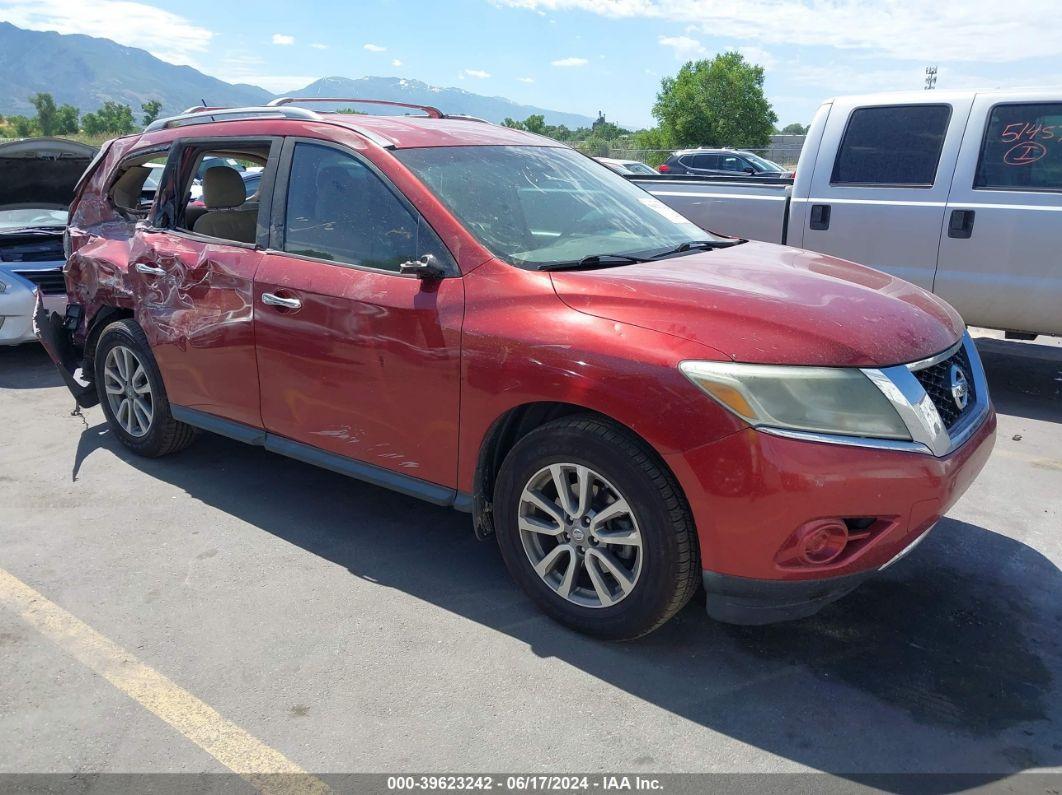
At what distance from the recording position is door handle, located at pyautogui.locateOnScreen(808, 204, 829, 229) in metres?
6.43

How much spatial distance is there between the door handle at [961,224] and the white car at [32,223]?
22.4 ft

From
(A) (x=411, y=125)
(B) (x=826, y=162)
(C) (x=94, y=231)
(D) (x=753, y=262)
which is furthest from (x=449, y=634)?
(B) (x=826, y=162)

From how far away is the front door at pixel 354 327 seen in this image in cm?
331

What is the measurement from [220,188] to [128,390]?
128cm

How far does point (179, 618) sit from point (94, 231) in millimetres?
2840

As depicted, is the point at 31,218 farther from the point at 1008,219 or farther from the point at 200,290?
the point at 1008,219

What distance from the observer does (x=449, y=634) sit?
319cm

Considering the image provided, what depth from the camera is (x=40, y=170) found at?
7887 millimetres

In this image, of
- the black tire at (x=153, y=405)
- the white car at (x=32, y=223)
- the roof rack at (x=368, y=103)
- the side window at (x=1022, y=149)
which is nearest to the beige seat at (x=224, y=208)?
the roof rack at (x=368, y=103)

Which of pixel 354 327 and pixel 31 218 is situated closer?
pixel 354 327

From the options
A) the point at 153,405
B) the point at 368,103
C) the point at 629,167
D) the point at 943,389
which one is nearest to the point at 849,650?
the point at 943,389

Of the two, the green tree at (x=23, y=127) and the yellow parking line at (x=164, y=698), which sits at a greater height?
the green tree at (x=23, y=127)

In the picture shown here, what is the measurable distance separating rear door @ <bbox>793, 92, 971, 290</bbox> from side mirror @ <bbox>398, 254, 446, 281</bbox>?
4.17 meters

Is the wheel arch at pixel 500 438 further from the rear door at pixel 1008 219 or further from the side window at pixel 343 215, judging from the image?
the rear door at pixel 1008 219
